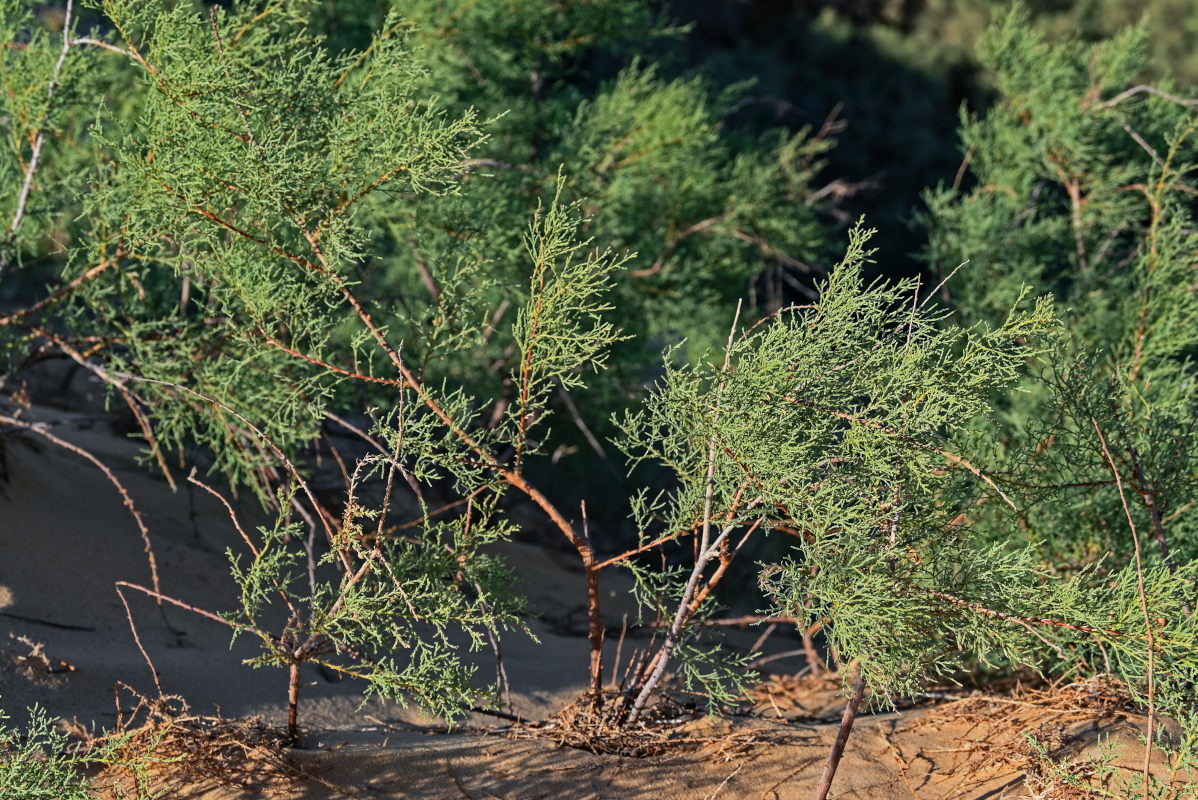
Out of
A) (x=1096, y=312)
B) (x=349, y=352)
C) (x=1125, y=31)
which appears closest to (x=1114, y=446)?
(x=1096, y=312)

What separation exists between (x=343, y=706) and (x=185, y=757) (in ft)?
3.54

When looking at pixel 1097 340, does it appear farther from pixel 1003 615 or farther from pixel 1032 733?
pixel 1003 615

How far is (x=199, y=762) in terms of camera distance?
2695 millimetres

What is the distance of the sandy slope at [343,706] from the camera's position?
2807mm

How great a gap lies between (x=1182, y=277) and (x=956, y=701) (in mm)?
2280

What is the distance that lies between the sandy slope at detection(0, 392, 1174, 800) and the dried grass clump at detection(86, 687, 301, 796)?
1.8 inches

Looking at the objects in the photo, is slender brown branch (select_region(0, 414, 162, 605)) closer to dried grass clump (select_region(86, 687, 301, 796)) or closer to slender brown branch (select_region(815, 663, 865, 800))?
dried grass clump (select_region(86, 687, 301, 796))

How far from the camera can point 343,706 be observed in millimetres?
3697

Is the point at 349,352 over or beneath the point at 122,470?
over

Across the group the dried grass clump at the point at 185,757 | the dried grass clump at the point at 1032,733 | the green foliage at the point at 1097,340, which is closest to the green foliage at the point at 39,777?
the dried grass clump at the point at 185,757

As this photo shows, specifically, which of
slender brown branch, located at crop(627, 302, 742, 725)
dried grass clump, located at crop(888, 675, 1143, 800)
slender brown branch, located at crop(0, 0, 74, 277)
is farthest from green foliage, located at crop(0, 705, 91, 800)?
dried grass clump, located at crop(888, 675, 1143, 800)

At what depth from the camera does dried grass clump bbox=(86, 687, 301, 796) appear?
2.65 metres

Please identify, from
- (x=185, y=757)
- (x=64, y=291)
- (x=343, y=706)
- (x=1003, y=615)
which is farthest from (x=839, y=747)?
(x=64, y=291)

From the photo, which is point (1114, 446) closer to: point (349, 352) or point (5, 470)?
point (5, 470)
